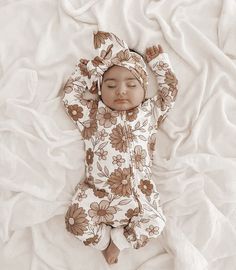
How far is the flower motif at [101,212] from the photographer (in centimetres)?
146

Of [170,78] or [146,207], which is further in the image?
[170,78]

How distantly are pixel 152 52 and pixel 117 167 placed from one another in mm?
424

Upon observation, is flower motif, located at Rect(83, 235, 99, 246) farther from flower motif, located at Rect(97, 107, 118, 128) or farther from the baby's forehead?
the baby's forehead

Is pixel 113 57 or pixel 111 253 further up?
pixel 113 57

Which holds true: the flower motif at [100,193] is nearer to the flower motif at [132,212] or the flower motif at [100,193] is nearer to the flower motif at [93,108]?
the flower motif at [132,212]

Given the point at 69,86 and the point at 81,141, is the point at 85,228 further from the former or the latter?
the point at 69,86

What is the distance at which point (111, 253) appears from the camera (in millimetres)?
1438

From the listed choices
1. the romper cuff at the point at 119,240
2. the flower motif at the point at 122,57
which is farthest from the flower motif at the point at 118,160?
the flower motif at the point at 122,57

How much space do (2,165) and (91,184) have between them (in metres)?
0.30

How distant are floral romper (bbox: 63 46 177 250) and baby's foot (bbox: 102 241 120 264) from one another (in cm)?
2

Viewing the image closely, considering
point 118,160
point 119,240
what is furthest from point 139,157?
point 119,240

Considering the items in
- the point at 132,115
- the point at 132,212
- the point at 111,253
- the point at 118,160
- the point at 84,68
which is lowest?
the point at 111,253

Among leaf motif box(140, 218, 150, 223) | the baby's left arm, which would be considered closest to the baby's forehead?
the baby's left arm

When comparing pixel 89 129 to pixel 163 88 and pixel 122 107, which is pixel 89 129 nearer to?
pixel 122 107
